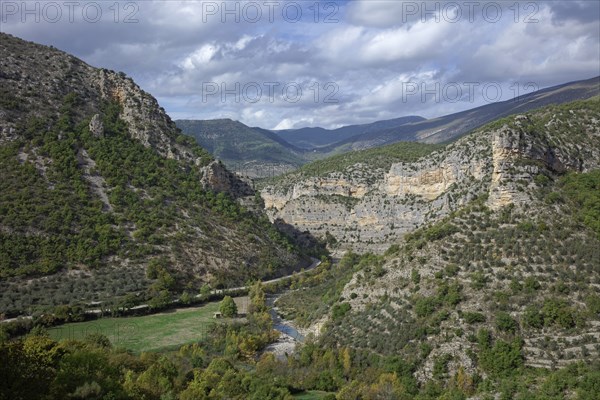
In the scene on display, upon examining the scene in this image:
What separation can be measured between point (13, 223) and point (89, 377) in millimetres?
37535

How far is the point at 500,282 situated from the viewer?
3962 centimetres

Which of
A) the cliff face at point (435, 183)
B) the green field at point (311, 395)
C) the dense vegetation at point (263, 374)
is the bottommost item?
the green field at point (311, 395)

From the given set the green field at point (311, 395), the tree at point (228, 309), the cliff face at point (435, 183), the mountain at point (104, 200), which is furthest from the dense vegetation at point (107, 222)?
the green field at point (311, 395)

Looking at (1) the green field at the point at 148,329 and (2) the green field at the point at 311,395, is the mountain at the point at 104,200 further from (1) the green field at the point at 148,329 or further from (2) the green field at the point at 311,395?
(2) the green field at the point at 311,395

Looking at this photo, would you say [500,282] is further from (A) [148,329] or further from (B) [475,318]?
(A) [148,329]

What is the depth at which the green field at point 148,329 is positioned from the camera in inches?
1863

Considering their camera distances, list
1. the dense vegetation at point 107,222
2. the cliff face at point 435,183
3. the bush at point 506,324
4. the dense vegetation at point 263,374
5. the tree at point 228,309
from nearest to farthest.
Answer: the dense vegetation at point 263,374, the bush at point 506,324, the cliff face at point 435,183, the dense vegetation at point 107,222, the tree at point 228,309

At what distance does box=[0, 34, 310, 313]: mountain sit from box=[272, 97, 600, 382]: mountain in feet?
52.1

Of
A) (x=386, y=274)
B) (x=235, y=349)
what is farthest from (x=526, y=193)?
(x=235, y=349)

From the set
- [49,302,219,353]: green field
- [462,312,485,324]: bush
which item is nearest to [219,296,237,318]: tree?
[49,302,219,353]: green field

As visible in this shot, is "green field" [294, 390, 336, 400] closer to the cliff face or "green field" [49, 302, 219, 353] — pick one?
"green field" [49, 302, 219, 353]

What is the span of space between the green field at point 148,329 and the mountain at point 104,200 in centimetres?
358

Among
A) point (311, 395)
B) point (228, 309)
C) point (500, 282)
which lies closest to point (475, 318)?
point (500, 282)

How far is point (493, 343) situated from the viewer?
35875mm
